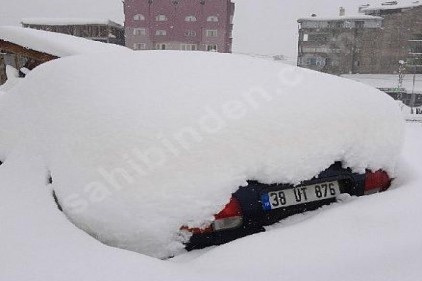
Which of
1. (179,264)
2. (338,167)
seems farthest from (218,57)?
(179,264)

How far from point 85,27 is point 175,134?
4800cm

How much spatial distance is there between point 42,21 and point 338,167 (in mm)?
52119

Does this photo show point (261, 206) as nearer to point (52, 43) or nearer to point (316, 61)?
point (52, 43)

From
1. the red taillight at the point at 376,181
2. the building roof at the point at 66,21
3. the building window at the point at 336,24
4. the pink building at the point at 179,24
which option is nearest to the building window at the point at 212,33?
the pink building at the point at 179,24

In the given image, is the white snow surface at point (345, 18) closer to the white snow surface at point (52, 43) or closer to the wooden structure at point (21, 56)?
the wooden structure at point (21, 56)

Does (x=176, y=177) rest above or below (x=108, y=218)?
above

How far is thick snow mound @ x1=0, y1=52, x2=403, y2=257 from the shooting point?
1.61m

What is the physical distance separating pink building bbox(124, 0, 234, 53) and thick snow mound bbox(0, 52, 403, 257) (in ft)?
131

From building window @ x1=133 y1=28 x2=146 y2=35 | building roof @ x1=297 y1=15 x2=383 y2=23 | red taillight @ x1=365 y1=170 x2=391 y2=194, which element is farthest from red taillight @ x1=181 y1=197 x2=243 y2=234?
building roof @ x1=297 y1=15 x2=383 y2=23

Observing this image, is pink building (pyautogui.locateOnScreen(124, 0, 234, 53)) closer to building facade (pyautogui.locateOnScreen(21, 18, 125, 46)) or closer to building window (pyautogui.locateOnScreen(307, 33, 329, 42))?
building facade (pyautogui.locateOnScreen(21, 18, 125, 46))

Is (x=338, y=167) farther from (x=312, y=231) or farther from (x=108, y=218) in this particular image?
(x=108, y=218)

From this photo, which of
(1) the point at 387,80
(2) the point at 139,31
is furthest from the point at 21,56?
(1) the point at 387,80

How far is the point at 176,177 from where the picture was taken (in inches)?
63.6

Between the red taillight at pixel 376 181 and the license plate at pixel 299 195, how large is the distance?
0.78ft
